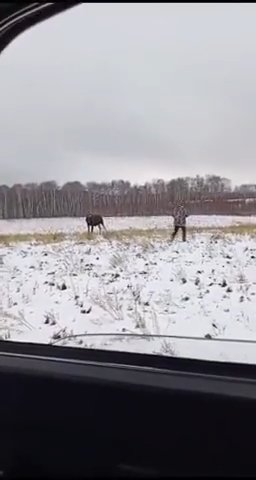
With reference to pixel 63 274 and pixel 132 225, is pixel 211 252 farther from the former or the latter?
pixel 63 274

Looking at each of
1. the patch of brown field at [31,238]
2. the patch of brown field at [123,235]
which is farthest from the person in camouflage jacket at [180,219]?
the patch of brown field at [31,238]

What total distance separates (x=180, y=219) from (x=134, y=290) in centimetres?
82

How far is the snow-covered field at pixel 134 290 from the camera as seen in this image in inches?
82.2

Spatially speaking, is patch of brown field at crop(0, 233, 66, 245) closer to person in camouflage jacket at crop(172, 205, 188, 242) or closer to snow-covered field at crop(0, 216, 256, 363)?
snow-covered field at crop(0, 216, 256, 363)

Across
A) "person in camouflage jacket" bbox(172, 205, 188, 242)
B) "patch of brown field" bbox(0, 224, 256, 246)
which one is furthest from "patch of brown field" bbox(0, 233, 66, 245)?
"person in camouflage jacket" bbox(172, 205, 188, 242)

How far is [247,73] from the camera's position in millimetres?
1967

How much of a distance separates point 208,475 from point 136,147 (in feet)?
3.74

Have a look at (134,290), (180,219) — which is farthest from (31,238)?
(134,290)

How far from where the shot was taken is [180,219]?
7.32ft

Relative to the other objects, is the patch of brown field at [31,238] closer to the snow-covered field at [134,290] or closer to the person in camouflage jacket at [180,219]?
the snow-covered field at [134,290]

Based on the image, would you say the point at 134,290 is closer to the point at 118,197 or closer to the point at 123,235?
the point at 123,235

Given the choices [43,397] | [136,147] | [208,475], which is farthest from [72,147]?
[208,475]

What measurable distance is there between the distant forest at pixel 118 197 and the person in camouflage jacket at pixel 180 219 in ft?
0.08

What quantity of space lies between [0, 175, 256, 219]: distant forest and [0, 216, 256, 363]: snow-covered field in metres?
0.05
